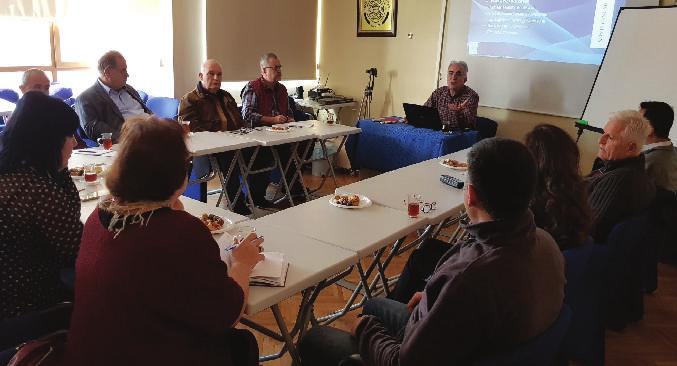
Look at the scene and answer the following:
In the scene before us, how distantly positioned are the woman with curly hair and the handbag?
160cm

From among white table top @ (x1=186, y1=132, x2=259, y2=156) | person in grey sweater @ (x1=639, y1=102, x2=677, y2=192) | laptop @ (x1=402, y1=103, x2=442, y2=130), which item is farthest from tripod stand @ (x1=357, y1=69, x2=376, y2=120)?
person in grey sweater @ (x1=639, y1=102, x2=677, y2=192)

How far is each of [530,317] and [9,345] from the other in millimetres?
1527

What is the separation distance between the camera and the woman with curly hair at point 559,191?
1.83m

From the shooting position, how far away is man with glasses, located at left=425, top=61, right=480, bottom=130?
527 cm

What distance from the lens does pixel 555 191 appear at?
1.88 meters

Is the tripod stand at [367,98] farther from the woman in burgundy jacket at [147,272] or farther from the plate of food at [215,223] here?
the woman in burgundy jacket at [147,272]

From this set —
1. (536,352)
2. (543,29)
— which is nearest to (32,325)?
(536,352)

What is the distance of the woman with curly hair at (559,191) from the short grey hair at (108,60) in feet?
10.7

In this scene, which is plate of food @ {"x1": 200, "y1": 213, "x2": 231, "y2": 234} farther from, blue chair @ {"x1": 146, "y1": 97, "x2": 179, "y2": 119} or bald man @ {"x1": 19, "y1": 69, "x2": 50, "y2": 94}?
blue chair @ {"x1": 146, "y1": 97, "x2": 179, "y2": 119}

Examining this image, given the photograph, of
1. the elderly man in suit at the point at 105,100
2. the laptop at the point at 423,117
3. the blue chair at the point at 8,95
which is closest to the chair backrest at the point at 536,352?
the elderly man in suit at the point at 105,100

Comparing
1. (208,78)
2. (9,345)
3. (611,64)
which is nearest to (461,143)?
(611,64)

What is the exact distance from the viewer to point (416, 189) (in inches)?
110

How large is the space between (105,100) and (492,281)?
3649 mm

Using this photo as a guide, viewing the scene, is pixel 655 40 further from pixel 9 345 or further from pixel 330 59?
pixel 9 345
